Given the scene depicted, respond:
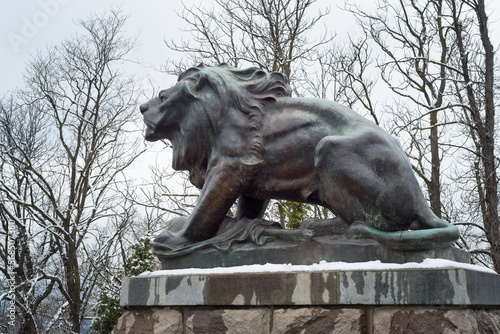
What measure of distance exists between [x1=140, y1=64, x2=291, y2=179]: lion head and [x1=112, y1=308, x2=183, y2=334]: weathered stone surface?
1.08 metres

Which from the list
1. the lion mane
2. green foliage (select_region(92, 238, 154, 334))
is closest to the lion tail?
the lion mane

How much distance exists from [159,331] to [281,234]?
0.99m

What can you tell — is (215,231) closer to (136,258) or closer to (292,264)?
(292,264)

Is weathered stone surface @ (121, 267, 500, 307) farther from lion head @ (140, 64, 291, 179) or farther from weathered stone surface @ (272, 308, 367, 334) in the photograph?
lion head @ (140, 64, 291, 179)

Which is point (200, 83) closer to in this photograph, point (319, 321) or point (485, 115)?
point (319, 321)

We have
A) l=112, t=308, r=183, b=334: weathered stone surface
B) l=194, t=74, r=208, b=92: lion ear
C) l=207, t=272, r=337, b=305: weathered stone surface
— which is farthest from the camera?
l=194, t=74, r=208, b=92: lion ear

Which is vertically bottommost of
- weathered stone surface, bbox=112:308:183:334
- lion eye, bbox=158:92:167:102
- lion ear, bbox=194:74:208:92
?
weathered stone surface, bbox=112:308:183:334

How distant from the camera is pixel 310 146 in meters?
3.57

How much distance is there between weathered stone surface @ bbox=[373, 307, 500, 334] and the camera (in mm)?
2746

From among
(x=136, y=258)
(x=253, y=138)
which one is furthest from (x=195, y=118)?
(x=136, y=258)

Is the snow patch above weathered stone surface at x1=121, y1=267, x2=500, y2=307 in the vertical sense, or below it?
above

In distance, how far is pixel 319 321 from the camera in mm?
3012

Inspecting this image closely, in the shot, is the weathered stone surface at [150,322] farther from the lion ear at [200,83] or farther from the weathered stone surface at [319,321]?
the lion ear at [200,83]

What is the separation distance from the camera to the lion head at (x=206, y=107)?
3.77 meters
